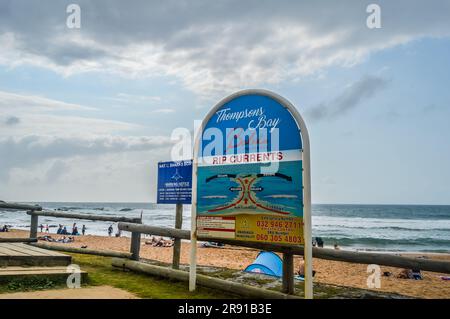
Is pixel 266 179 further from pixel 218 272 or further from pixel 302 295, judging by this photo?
pixel 218 272

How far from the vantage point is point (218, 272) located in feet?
21.2

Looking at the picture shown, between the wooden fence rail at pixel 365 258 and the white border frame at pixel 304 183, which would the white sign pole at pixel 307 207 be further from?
the wooden fence rail at pixel 365 258

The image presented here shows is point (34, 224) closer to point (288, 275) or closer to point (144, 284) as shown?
point (144, 284)

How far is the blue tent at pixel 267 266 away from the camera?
8.05m

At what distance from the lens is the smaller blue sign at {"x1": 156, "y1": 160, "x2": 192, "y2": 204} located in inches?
242

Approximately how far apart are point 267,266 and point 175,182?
125 inches

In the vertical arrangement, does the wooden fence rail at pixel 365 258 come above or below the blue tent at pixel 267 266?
above

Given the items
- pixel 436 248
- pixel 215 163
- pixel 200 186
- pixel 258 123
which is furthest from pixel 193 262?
pixel 436 248

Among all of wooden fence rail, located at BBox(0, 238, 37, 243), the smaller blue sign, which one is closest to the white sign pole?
the smaller blue sign

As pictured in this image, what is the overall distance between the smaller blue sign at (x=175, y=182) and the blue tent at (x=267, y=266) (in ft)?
8.82

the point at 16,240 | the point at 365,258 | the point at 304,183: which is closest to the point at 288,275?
the point at 365,258

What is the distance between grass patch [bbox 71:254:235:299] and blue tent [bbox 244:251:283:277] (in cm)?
259

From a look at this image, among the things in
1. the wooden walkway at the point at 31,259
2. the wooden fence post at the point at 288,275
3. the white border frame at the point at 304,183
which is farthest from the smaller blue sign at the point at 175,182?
the wooden fence post at the point at 288,275
